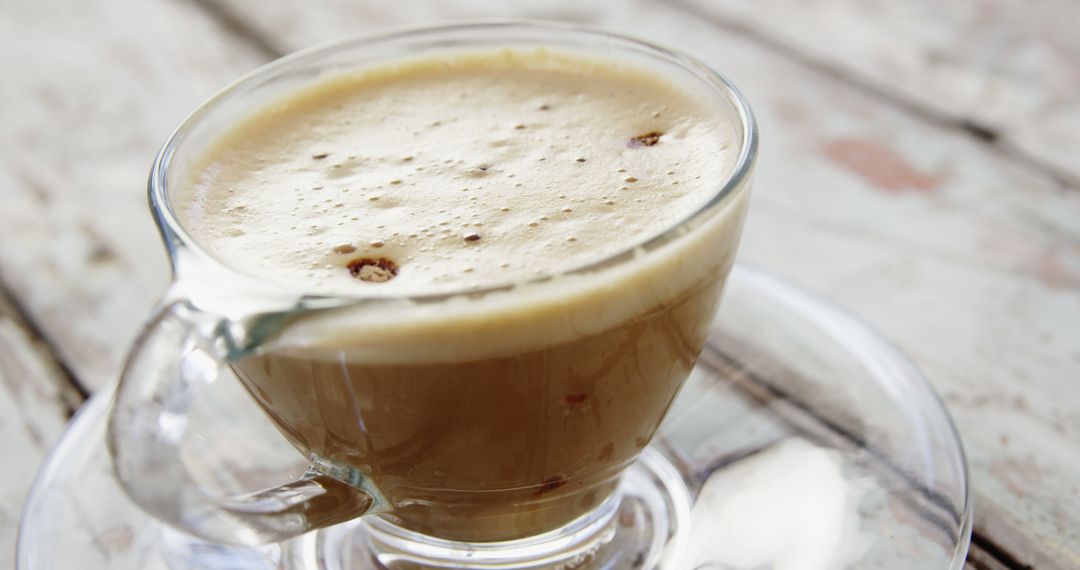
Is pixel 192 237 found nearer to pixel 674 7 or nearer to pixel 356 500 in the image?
pixel 356 500

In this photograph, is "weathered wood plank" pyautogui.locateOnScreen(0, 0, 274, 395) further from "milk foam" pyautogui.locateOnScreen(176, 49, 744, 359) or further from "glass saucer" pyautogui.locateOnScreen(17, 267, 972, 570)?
"milk foam" pyautogui.locateOnScreen(176, 49, 744, 359)

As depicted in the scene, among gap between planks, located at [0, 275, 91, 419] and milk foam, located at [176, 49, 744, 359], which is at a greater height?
milk foam, located at [176, 49, 744, 359]

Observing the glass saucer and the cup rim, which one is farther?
the glass saucer

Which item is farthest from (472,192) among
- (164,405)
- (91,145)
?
(91,145)

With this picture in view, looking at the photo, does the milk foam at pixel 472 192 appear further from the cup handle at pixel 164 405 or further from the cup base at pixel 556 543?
the cup base at pixel 556 543

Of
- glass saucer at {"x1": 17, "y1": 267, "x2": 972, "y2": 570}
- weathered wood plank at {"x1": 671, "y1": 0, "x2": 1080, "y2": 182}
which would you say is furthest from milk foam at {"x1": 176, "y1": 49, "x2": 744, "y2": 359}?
weathered wood plank at {"x1": 671, "y1": 0, "x2": 1080, "y2": 182}

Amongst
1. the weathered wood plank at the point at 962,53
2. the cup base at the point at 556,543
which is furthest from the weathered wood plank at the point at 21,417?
the weathered wood plank at the point at 962,53

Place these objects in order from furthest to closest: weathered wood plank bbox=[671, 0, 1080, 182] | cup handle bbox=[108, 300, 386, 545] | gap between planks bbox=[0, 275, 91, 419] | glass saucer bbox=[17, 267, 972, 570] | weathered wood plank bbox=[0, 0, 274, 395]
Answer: weathered wood plank bbox=[671, 0, 1080, 182], weathered wood plank bbox=[0, 0, 274, 395], gap between planks bbox=[0, 275, 91, 419], glass saucer bbox=[17, 267, 972, 570], cup handle bbox=[108, 300, 386, 545]
